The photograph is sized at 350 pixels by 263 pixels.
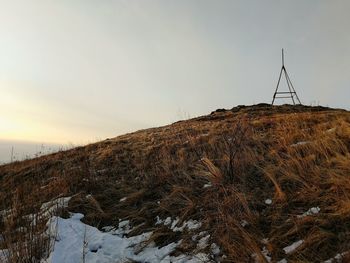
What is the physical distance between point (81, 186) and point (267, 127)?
523cm

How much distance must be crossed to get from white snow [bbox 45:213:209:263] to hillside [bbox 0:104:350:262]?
22mm

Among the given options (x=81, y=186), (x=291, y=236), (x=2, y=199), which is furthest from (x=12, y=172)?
(x=291, y=236)

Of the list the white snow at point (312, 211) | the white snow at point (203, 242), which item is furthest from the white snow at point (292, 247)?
the white snow at point (203, 242)

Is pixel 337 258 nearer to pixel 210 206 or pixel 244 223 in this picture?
pixel 244 223

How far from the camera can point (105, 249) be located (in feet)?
16.5

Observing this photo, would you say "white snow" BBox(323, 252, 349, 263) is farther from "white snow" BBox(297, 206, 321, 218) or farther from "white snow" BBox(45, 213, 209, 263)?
"white snow" BBox(45, 213, 209, 263)

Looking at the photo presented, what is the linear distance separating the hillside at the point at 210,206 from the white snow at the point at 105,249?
22mm

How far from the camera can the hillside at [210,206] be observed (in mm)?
4031

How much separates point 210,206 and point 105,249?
5.02ft

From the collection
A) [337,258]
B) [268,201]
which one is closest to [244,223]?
[268,201]

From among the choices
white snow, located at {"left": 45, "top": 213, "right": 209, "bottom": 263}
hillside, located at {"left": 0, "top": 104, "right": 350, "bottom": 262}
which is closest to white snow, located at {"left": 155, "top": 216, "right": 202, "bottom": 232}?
hillside, located at {"left": 0, "top": 104, "right": 350, "bottom": 262}

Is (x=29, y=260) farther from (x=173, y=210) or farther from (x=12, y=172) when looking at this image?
(x=12, y=172)

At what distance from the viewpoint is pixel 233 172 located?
6.11 meters

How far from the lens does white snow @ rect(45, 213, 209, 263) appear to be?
461cm
